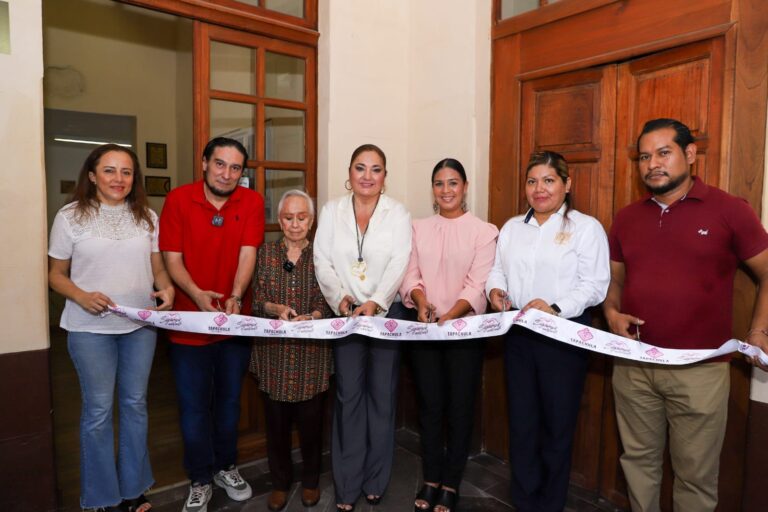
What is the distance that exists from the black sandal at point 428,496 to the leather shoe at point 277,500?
0.68m

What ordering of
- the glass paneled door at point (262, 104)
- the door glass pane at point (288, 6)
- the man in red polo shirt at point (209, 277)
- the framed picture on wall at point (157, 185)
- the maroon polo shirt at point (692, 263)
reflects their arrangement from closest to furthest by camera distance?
the maroon polo shirt at point (692, 263) → the man in red polo shirt at point (209, 277) → the glass paneled door at point (262, 104) → the door glass pane at point (288, 6) → the framed picture on wall at point (157, 185)

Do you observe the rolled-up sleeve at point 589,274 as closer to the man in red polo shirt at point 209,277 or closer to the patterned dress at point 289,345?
the patterned dress at point 289,345

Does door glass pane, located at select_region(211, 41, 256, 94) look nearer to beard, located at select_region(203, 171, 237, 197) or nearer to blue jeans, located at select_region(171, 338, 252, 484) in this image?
beard, located at select_region(203, 171, 237, 197)

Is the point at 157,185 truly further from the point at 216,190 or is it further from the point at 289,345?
the point at 289,345

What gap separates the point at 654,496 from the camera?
2.24 meters

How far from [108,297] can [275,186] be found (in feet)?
4.39


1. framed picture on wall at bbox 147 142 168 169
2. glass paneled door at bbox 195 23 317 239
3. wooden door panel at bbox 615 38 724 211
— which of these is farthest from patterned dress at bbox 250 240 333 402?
framed picture on wall at bbox 147 142 168 169

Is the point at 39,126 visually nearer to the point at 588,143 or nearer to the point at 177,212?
the point at 177,212

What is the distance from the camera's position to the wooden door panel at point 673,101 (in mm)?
2277

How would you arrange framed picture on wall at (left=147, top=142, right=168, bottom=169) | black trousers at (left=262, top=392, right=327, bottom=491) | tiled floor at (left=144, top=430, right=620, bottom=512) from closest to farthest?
black trousers at (left=262, top=392, right=327, bottom=491), tiled floor at (left=144, top=430, right=620, bottom=512), framed picture on wall at (left=147, top=142, right=168, bottom=169)

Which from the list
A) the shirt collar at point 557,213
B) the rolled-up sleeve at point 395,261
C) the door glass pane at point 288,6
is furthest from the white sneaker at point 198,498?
the door glass pane at point 288,6

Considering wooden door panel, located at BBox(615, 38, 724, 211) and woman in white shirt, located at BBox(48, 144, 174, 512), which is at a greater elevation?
wooden door panel, located at BBox(615, 38, 724, 211)

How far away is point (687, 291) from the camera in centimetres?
205

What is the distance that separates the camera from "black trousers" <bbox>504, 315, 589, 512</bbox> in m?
2.34
